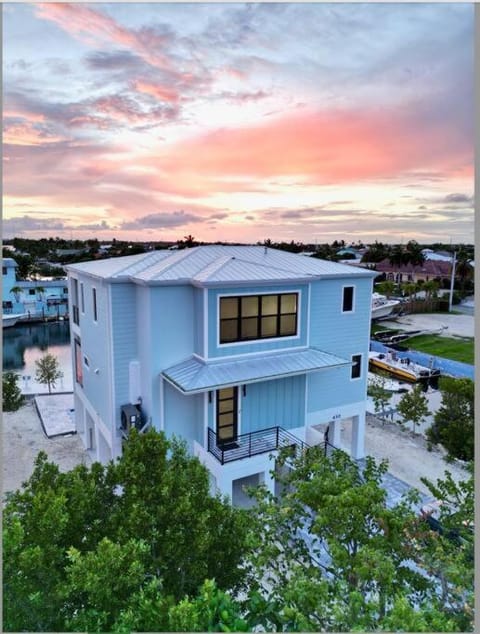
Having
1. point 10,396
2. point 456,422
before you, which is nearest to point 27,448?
point 10,396

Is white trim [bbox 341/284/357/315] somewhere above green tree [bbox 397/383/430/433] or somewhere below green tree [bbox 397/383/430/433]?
above

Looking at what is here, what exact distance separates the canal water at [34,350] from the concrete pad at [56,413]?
1190 millimetres

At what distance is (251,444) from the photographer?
21.8 feet

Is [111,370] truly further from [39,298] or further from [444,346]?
[39,298]

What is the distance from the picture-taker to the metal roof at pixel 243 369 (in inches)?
236

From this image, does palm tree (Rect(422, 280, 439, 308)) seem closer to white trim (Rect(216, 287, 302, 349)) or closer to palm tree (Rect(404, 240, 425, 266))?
palm tree (Rect(404, 240, 425, 266))

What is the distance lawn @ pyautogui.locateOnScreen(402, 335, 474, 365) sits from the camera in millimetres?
18766

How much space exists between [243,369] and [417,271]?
117 feet

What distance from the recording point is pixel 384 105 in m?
5.14

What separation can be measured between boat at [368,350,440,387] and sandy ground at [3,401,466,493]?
565 centimetres

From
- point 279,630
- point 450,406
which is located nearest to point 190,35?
point 279,630

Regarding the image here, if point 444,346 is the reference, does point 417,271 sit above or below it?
above

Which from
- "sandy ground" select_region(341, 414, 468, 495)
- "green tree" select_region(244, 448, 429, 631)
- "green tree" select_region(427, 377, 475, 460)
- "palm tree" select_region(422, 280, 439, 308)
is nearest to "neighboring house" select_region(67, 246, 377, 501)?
"sandy ground" select_region(341, 414, 468, 495)

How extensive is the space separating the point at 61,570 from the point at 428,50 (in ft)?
16.4
